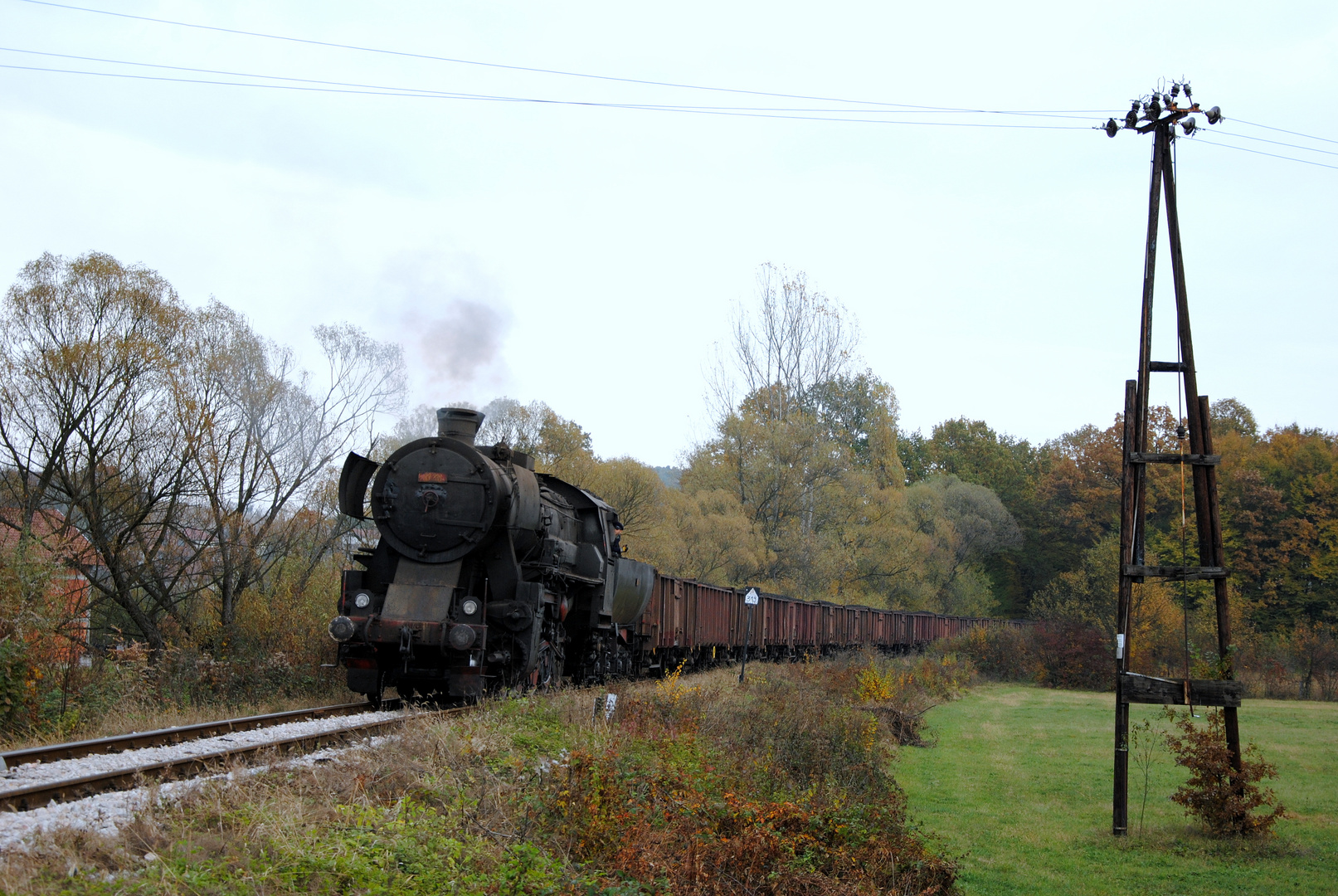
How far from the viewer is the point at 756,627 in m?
27.7

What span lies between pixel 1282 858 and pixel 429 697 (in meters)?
9.98

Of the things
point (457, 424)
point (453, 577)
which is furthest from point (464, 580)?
point (457, 424)

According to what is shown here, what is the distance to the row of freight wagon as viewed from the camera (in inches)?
806

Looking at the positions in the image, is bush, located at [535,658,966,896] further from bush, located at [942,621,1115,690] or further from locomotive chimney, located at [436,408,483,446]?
bush, located at [942,621,1115,690]

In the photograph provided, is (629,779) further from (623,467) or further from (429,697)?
(623,467)

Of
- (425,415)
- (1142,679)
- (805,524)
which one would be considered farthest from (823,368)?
(1142,679)

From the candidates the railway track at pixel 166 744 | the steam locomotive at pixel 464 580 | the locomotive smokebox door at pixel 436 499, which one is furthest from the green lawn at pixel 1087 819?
the locomotive smokebox door at pixel 436 499

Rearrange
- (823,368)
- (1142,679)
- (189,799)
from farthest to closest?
(823,368) → (1142,679) → (189,799)

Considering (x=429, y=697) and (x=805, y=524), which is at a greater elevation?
(x=805, y=524)

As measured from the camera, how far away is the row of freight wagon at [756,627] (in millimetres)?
20469

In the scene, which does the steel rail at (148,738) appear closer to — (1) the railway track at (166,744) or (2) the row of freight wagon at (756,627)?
(1) the railway track at (166,744)

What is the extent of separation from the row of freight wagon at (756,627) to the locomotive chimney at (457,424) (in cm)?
592

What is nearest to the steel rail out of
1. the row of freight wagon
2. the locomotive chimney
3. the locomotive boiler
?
the locomotive boiler

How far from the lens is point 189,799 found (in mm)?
6117
